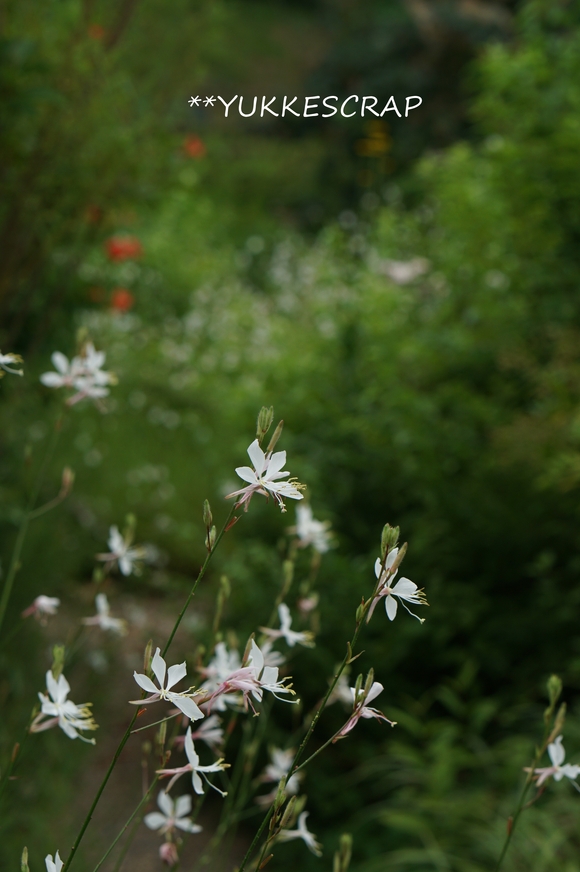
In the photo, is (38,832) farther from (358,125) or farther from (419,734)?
(358,125)

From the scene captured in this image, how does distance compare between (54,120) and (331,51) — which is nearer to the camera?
(54,120)

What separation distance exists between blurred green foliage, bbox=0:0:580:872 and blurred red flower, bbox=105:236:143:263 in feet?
1.11

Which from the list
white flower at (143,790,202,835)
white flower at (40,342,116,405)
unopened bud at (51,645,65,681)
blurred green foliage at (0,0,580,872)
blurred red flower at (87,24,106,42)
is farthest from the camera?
blurred red flower at (87,24,106,42)

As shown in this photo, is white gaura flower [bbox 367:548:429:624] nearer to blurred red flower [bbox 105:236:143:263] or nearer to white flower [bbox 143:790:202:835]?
white flower [bbox 143:790:202:835]

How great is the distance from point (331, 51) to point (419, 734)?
10.8 metres

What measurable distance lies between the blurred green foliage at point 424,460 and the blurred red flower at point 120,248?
0.34m

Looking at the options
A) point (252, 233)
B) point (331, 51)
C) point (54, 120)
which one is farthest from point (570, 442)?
point (331, 51)

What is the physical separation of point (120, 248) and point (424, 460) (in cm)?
231

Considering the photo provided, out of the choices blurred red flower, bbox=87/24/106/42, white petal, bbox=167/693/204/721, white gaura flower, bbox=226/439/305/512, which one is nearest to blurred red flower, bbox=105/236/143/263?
blurred red flower, bbox=87/24/106/42

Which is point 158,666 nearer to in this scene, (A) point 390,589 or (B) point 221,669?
(A) point 390,589

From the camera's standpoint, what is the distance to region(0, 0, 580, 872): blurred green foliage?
2.48m

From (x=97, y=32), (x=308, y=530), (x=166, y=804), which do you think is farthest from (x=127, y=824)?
(x=97, y=32)

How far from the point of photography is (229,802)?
103cm

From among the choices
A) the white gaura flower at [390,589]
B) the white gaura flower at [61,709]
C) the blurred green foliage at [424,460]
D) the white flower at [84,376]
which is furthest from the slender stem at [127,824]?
the blurred green foliage at [424,460]
